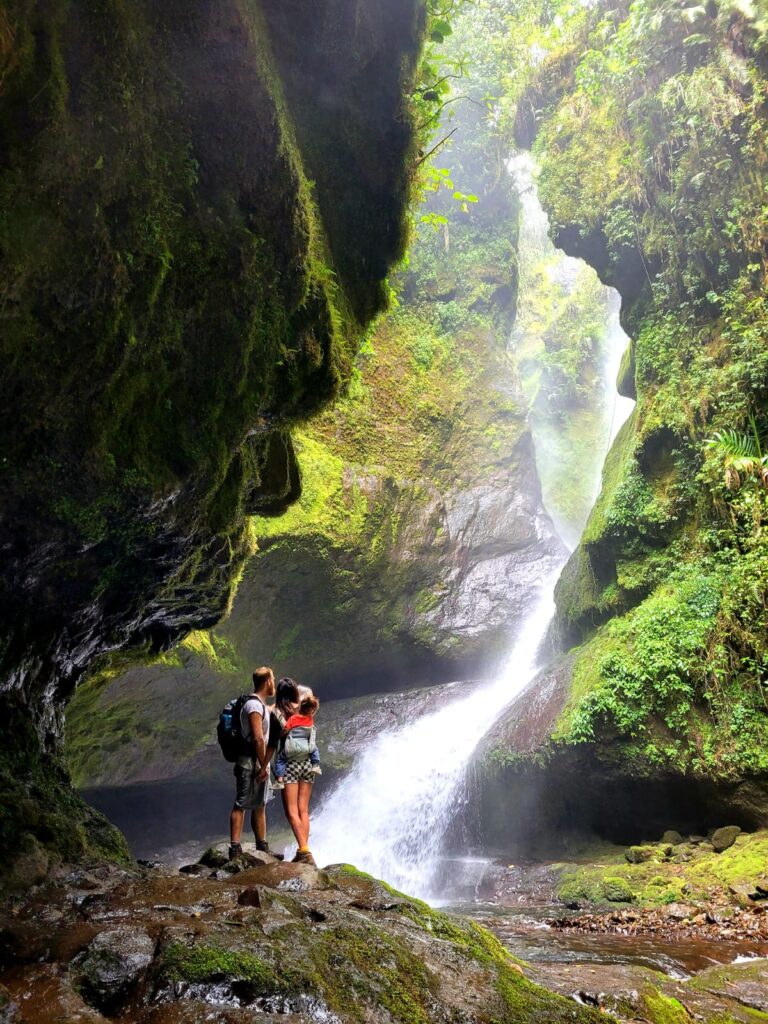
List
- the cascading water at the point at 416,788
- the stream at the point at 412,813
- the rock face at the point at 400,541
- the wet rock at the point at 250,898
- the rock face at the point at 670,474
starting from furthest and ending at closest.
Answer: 1. the rock face at the point at 400,541
2. the cascading water at the point at 416,788
3. the rock face at the point at 670,474
4. the stream at the point at 412,813
5. the wet rock at the point at 250,898

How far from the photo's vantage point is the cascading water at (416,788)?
38.8ft

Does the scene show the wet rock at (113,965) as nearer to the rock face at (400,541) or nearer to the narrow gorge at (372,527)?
the narrow gorge at (372,527)

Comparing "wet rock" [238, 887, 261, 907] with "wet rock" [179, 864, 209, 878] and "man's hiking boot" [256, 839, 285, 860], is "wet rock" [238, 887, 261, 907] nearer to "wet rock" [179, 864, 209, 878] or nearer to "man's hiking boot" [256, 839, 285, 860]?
"wet rock" [179, 864, 209, 878]

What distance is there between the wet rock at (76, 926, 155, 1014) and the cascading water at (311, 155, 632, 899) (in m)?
8.98

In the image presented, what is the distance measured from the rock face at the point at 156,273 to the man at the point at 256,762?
1.24 m

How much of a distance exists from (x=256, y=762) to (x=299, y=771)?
40 centimetres

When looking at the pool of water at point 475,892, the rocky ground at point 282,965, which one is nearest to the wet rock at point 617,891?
the pool of water at point 475,892

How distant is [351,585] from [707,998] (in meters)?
11.7

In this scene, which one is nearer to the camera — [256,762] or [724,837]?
[256,762]

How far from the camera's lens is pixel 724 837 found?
8359 millimetres

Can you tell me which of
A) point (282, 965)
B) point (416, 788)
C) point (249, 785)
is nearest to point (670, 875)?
point (249, 785)

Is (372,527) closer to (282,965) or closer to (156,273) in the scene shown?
(156,273)

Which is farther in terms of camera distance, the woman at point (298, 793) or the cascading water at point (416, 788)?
the cascading water at point (416, 788)

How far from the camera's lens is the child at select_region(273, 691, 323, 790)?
5750mm
